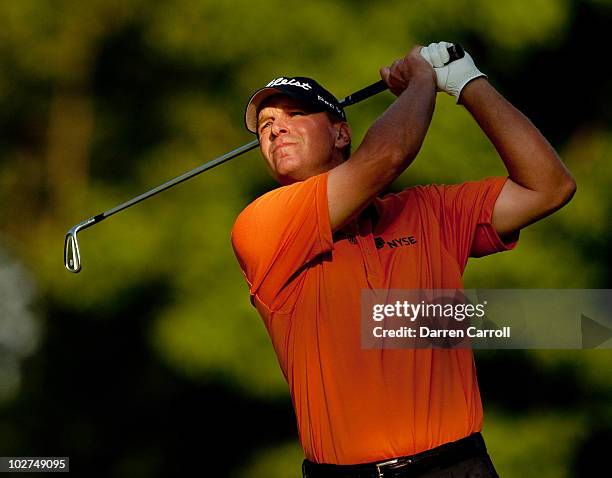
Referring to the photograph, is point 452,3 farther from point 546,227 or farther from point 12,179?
point 12,179

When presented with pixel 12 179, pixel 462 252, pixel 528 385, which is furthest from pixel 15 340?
pixel 462 252

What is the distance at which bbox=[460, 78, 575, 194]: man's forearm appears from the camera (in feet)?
7.77

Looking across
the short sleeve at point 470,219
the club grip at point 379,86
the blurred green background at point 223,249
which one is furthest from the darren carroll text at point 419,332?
the blurred green background at point 223,249

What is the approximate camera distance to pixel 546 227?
501 cm

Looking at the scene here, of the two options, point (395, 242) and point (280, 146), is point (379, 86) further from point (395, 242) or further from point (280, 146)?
point (395, 242)

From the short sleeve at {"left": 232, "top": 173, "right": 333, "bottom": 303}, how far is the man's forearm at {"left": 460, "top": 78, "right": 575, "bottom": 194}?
383mm

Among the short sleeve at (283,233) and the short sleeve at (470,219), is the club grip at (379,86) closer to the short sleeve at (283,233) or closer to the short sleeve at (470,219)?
the short sleeve at (470,219)

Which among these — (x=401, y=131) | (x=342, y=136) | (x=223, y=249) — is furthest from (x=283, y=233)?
(x=223, y=249)

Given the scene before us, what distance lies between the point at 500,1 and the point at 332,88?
0.87m

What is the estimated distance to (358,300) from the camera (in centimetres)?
226

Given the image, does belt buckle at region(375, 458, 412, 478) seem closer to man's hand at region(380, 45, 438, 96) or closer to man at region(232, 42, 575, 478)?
man at region(232, 42, 575, 478)

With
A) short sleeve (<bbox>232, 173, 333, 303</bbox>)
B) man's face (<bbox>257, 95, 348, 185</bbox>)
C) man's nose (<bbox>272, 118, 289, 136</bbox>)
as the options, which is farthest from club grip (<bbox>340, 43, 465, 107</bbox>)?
short sleeve (<bbox>232, 173, 333, 303</bbox>)

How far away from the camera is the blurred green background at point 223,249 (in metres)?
4.93

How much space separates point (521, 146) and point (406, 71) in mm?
303
